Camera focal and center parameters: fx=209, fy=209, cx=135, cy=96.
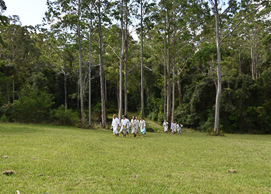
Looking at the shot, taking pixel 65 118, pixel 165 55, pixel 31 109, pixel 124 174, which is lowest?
pixel 124 174

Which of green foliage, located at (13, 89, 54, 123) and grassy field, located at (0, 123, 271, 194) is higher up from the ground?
green foliage, located at (13, 89, 54, 123)

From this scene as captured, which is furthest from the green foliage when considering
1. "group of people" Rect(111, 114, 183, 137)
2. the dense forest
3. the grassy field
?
the grassy field

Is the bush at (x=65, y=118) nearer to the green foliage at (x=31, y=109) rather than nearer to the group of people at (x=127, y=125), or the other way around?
the green foliage at (x=31, y=109)

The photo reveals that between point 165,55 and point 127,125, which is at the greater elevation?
point 165,55

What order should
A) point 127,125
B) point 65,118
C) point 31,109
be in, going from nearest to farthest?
1. point 127,125
2. point 31,109
3. point 65,118

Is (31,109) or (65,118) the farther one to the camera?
(65,118)

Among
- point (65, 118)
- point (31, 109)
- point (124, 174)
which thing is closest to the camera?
point (124, 174)

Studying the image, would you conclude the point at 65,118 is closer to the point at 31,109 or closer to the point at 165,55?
the point at 31,109

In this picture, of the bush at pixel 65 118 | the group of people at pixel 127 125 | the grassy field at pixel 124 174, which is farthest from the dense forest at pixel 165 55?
the grassy field at pixel 124 174

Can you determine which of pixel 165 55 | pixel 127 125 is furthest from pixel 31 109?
pixel 165 55

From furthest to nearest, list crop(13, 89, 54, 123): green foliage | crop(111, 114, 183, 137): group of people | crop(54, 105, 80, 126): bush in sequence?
crop(54, 105, 80, 126): bush, crop(13, 89, 54, 123): green foliage, crop(111, 114, 183, 137): group of people

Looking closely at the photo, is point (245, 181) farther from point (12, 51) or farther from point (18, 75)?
point (12, 51)

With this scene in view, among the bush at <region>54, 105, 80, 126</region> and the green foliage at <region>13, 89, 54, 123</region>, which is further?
the bush at <region>54, 105, 80, 126</region>

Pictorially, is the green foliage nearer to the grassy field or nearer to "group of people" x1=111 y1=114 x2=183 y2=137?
"group of people" x1=111 y1=114 x2=183 y2=137
